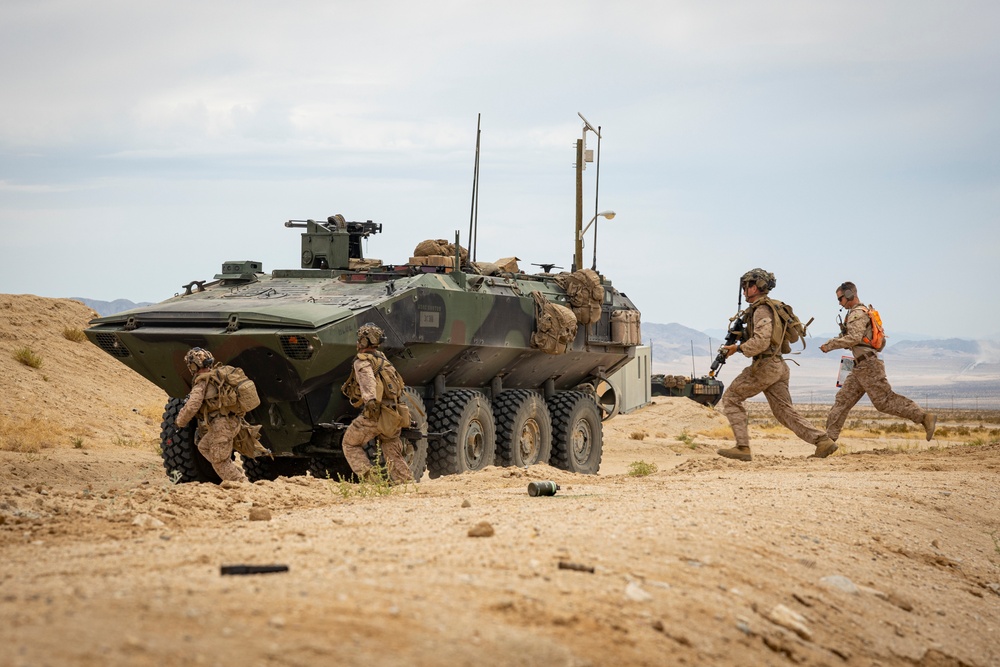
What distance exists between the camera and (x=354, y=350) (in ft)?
34.6

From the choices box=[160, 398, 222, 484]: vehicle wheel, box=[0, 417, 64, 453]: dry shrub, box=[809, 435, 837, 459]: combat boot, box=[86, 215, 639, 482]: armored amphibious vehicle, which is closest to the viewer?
box=[86, 215, 639, 482]: armored amphibious vehicle

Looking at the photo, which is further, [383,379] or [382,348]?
[382,348]

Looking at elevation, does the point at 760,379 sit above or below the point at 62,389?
above

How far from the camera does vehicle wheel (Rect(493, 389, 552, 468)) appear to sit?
13445mm

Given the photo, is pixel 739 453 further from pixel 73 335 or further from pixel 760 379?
pixel 73 335

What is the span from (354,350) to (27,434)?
293 inches

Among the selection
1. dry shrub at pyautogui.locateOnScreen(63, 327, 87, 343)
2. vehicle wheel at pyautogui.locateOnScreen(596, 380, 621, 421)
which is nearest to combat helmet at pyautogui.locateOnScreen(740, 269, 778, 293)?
vehicle wheel at pyautogui.locateOnScreen(596, 380, 621, 421)

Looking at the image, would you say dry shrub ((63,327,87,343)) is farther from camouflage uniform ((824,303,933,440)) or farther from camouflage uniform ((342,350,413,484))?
camouflage uniform ((824,303,933,440))

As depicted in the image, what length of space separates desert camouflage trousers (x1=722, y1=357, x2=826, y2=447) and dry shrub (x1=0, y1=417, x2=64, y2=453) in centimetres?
820

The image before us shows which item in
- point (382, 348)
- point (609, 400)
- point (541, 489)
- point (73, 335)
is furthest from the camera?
point (73, 335)

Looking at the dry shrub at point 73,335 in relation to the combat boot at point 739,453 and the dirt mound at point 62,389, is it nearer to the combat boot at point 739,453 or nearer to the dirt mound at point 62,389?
the dirt mound at point 62,389

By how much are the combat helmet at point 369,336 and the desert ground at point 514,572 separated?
1.21 metres

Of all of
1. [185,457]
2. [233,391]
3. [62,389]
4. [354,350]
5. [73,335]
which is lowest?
[185,457]

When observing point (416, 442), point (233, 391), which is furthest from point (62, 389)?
point (233, 391)
